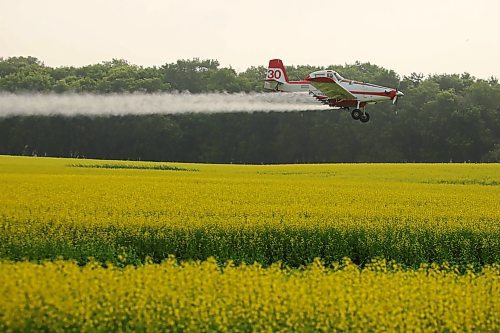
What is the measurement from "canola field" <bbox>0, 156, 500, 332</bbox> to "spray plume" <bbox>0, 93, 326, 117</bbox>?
21475 millimetres

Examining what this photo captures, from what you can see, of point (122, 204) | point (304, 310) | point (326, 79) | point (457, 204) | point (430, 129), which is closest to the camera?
point (304, 310)

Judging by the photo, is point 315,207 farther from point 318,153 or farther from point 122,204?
point 318,153

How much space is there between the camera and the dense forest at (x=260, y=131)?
89.8 meters

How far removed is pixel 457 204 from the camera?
23.3 meters

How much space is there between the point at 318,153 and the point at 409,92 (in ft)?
53.6

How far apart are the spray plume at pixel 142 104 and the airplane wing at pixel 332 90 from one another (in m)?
7.68

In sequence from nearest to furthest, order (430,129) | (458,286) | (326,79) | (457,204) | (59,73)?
(458,286) < (457,204) < (326,79) < (430,129) < (59,73)

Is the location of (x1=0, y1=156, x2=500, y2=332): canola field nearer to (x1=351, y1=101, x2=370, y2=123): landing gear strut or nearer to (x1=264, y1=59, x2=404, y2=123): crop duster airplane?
(x1=351, y1=101, x2=370, y2=123): landing gear strut

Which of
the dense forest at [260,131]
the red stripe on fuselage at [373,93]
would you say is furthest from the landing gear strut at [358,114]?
the dense forest at [260,131]

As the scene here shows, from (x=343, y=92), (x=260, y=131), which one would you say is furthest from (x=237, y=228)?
(x=260, y=131)

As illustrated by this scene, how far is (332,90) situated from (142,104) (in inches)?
726

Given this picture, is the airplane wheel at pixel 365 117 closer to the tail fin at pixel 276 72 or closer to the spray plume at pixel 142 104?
the tail fin at pixel 276 72

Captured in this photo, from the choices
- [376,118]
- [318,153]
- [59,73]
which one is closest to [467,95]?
[376,118]

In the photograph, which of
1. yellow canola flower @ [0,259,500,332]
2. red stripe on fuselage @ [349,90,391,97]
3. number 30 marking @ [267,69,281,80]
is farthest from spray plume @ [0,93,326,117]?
yellow canola flower @ [0,259,500,332]
